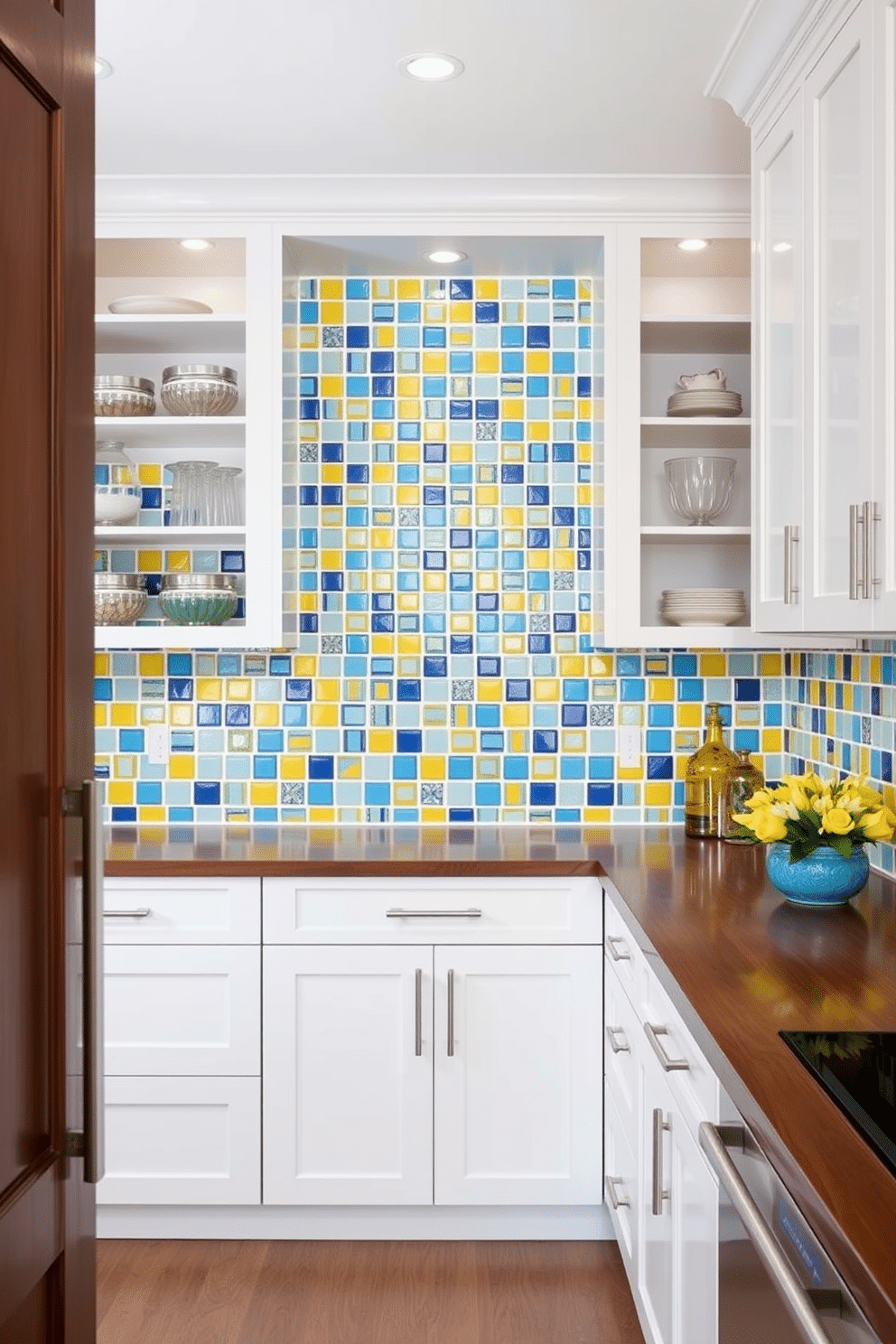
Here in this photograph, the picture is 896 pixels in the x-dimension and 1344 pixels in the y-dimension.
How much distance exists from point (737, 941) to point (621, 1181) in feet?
2.67

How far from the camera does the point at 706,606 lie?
304 cm

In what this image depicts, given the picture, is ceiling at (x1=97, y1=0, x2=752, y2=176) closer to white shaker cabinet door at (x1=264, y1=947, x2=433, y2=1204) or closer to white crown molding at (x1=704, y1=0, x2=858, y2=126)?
white crown molding at (x1=704, y1=0, x2=858, y2=126)

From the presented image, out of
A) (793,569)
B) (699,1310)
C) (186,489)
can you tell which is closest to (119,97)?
(186,489)

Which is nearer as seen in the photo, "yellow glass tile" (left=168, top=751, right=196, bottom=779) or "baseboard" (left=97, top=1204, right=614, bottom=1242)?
"baseboard" (left=97, top=1204, right=614, bottom=1242)

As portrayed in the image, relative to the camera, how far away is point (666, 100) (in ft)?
8.39

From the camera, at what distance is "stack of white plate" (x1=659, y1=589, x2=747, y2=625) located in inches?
120

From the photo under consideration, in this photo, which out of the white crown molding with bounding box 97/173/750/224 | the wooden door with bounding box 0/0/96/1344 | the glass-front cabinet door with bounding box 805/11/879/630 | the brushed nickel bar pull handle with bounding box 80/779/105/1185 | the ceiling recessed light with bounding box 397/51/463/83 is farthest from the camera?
the white crown molding with bounding box 97/173/750/224

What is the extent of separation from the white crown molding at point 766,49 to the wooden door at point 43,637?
1381mm

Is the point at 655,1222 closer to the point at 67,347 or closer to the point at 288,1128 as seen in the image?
the point at 288,1128

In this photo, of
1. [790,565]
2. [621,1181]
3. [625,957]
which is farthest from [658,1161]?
[790,565]

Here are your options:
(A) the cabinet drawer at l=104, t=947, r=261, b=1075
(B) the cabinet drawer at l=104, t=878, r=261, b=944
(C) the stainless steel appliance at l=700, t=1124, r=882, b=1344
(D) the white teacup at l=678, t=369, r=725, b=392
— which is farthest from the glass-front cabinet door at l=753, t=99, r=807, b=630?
(A) the cabinet drawer at l=104, t=947, r=261, b=1075

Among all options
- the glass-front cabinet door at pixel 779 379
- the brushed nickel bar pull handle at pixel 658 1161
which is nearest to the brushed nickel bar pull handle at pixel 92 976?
the brushed nickel bar pull handle at pixel 658 1161

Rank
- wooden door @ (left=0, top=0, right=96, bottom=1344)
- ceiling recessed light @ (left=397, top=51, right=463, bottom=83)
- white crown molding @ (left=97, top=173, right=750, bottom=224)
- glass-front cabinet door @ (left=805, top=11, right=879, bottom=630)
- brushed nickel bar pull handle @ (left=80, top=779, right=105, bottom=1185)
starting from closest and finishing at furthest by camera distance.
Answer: wooden door @ (left=0, top=0, right=96, bottom=1344) < brushed nickel bar pull handle @ (left=80, top=779, right=105, bottom=1185) < glass-front cabinet door @ (left=805, top=11, right=879, bottom=630) < ceiling recessed light @ (left=397, top=51, right=463, bottom=83) < white crown molding @ (left=97, top=173, right=750, bottom=224)

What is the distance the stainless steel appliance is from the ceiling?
1.92m
